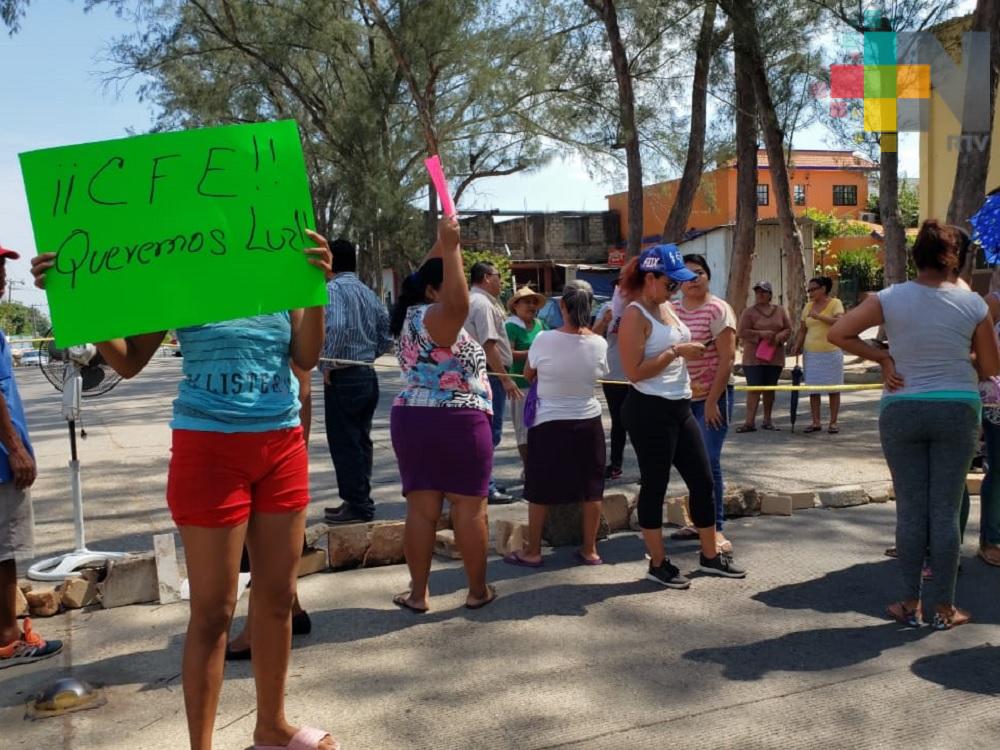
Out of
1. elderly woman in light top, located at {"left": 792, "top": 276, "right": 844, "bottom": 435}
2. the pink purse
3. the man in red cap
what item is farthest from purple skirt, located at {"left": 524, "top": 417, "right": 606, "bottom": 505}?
elderly woman in light top, located at {"left": 792, "top": 276, "right": 844, "bottom": 435}

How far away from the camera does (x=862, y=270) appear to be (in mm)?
37969

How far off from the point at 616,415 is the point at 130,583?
172 inches

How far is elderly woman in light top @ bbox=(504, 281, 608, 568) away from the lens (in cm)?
557

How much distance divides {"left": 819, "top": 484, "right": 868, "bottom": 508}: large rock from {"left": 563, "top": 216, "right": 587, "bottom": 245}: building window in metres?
39.3

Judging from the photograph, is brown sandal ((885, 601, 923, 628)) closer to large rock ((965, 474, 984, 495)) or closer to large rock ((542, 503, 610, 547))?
large rock ((542, 503, 610, 547))

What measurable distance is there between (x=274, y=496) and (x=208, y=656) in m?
0.53

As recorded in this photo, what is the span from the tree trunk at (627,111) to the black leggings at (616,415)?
9.28m

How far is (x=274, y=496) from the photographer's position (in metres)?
3.08

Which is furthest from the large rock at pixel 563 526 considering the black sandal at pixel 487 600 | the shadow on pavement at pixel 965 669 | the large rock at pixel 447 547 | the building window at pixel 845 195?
the building window at pixel 845 195

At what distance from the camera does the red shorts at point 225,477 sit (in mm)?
2961

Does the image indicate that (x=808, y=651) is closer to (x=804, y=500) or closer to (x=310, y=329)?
(x=310, y=329)

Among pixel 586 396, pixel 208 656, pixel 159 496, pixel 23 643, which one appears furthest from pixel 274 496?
pixel 159 496

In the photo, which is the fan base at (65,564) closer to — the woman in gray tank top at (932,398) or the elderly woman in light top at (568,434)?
the elderly woman in light top at (568,434)

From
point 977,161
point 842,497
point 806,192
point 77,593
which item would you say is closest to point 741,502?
point 842,497
